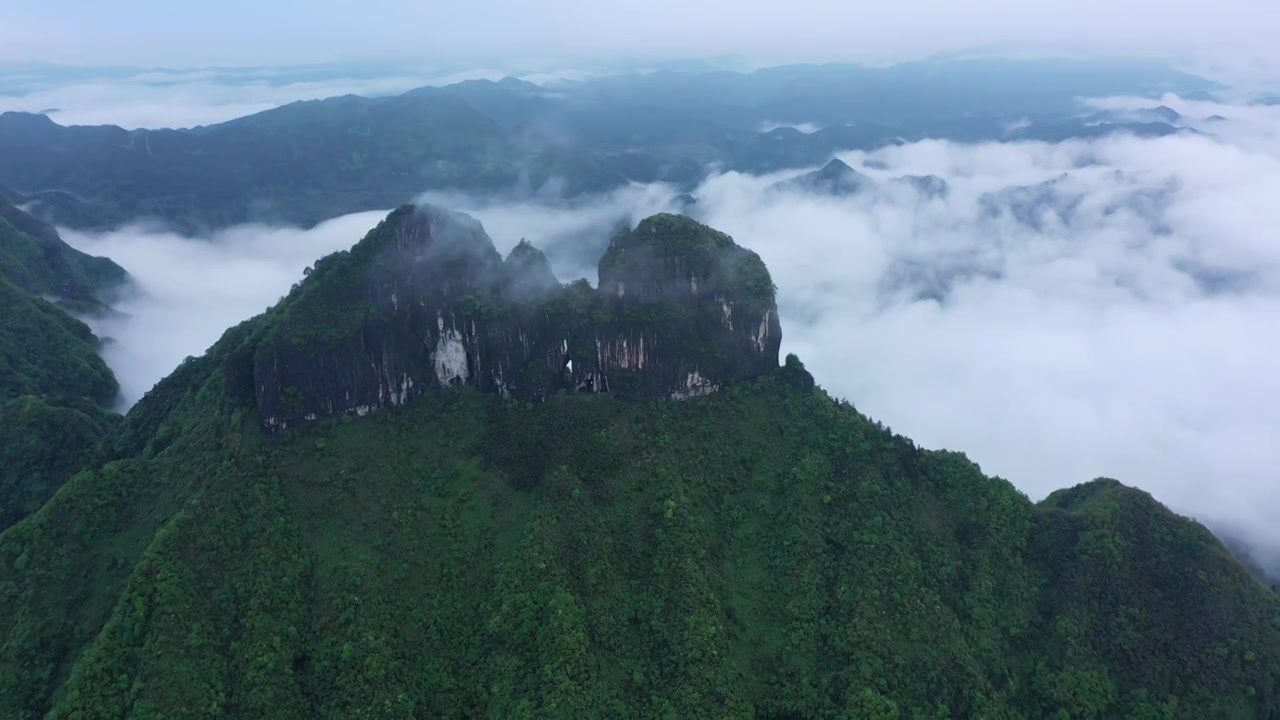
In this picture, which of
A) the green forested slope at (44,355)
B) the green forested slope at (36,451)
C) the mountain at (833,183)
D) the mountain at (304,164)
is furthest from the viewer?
the mountain at (833,183)

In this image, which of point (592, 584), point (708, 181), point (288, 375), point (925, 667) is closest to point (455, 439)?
point (288, 375)

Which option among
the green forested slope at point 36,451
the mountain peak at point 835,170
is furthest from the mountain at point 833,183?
the green forested slope at point 36,451

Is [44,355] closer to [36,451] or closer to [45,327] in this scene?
[45,327]

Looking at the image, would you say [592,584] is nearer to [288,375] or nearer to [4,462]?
[288,375]

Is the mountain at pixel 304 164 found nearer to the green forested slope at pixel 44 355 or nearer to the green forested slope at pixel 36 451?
the green forested slope at pixel 44 355

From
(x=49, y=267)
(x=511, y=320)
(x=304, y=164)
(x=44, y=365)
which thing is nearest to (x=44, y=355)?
(x=44, y=365)

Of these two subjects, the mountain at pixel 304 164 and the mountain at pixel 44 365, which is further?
the mountain at pixel 304 164
